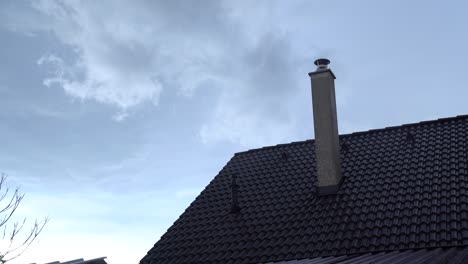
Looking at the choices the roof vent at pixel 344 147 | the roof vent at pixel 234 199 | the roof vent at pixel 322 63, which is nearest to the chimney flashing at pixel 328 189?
the roof vent at pixel 344 147

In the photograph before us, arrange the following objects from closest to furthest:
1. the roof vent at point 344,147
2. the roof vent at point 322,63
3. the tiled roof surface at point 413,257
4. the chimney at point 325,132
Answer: the tiled roof surface at point 413,257
the chimney at point 325,132
the roof vent at point 322,63
the roof vent at point 344,147

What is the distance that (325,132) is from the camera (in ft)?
47.2

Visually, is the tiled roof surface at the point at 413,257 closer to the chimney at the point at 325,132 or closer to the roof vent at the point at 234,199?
the chimney at the point at 325,132

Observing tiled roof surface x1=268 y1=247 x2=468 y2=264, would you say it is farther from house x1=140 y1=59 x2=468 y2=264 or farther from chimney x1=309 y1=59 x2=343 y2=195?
chimney x1=309 y1=59 x2=343 y2=195

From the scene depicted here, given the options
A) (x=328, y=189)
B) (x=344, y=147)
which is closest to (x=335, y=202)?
(x=328, y=189)

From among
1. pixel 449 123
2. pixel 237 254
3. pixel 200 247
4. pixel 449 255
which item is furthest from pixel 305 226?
pixel 449 123

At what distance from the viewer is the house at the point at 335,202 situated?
11.5 meters

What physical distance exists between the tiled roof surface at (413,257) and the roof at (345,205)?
1.19 ft

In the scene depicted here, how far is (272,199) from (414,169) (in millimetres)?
3871

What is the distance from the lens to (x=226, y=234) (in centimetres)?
1409

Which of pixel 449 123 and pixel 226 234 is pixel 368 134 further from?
pixel 226 234

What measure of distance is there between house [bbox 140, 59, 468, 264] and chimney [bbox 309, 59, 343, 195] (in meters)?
0.03

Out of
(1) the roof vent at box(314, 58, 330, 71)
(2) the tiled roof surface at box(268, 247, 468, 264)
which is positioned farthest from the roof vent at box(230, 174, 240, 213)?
(1) the roof vent at box(314, 58, 330, 71)

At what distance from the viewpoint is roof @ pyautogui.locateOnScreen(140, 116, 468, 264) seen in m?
11.8
